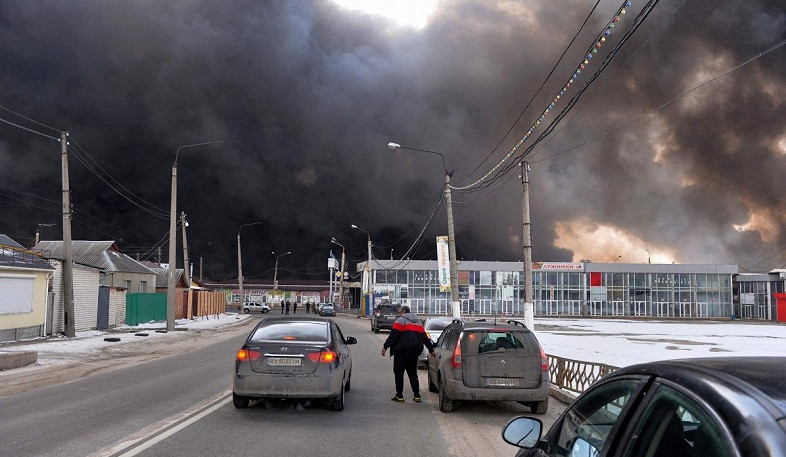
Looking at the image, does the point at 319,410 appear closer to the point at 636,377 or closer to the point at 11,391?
the point at 11,391

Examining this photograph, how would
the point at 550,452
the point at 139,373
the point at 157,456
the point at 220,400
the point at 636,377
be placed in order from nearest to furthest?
the point at 636,377 → the point at 550,452 → the point at 157,456 → the point at 220,400 → the point at 139,373

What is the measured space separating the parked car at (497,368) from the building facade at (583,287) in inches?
2921

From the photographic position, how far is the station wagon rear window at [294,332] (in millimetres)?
10156

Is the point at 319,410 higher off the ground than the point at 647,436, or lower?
lower

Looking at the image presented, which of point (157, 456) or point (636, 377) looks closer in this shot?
point (636, 377)

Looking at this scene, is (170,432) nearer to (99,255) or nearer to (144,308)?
(144,308)

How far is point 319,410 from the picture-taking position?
10.2m

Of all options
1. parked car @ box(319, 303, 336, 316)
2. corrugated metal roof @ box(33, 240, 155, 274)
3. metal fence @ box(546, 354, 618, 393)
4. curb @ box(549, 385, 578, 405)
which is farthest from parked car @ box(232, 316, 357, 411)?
parked car @ box(319, 303, 336, 316)

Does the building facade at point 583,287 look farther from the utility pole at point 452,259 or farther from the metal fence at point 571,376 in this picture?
the metal fence at point 571,376

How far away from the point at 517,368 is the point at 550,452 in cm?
688

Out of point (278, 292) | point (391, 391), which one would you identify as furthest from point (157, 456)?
point (278, 292)

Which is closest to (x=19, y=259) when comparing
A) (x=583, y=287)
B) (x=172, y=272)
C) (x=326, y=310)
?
(x=172, y=272)

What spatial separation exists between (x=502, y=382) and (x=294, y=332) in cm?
346

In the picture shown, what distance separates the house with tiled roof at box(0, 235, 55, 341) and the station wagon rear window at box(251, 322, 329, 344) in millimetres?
19581
